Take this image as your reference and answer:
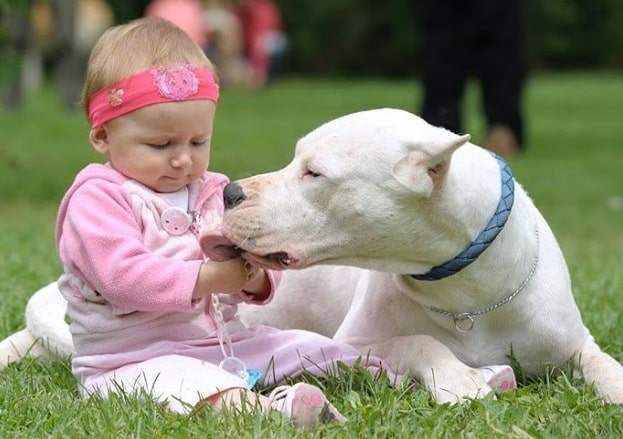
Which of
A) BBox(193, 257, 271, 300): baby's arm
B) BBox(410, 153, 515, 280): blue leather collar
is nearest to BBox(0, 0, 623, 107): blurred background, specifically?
BBox(410, 153, 515, 280): blue leather collar

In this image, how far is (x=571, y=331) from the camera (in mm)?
3873

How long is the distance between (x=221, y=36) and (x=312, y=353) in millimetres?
24621

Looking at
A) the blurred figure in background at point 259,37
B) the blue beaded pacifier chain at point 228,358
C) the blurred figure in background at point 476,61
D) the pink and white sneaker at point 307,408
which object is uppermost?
the pink and white sneaker at point 307,408

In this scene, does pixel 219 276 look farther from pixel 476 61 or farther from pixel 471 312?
pixel 476 61

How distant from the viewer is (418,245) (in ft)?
11.7

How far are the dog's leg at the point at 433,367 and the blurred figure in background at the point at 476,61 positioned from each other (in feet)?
19.4

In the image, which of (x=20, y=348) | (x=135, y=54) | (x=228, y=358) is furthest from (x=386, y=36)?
(x=228, y=358)

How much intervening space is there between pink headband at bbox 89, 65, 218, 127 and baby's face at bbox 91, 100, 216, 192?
2cm

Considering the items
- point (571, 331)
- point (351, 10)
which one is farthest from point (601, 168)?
point (351, 10)

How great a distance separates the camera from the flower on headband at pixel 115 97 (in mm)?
3678

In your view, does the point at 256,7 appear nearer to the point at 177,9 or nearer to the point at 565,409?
the point at 177,9

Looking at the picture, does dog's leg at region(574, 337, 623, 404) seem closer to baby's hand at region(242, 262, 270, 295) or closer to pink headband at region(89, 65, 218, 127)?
baby's hand at region(242, 262, 270, 295)

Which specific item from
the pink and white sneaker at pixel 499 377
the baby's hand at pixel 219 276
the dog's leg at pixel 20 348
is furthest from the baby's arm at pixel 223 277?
the dog's leg at pixel 20 348

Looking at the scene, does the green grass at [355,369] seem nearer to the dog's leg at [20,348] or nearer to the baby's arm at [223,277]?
the dog's leg at [20,348]
